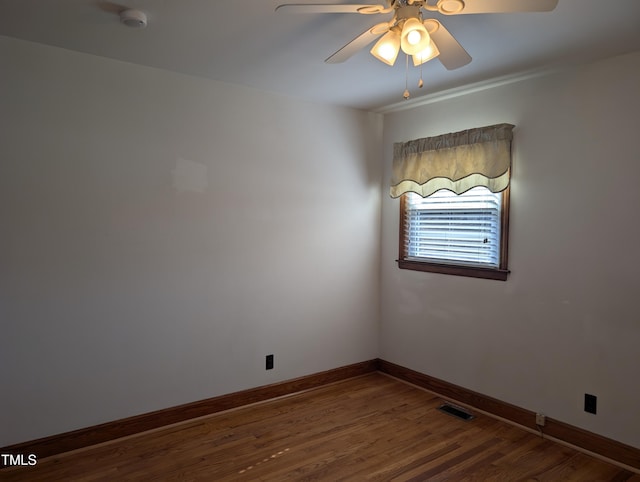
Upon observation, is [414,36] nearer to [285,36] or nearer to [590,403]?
[285,36]

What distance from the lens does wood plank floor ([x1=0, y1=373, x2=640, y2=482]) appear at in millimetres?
2527

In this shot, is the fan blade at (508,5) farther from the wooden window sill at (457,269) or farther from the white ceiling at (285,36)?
the wooden window sill at (457,269)

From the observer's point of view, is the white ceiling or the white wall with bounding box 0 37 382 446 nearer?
the white ceiling

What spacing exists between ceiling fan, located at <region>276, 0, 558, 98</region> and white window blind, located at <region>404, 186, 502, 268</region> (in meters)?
1.61

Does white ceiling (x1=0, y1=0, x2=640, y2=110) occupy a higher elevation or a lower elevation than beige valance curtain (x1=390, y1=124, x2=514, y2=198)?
higher

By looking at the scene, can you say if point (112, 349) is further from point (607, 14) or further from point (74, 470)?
point (607, 14)

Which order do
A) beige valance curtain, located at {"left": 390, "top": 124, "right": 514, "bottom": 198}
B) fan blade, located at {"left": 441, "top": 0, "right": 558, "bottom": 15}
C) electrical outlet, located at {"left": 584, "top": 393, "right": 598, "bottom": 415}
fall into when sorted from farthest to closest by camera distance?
beige valance curtain, located at {"left": 390, "top": 124, "right": 514, "bottom": 198}
electrical outlet, located at {"left": 584, "top": 393, "right": 598, "bottom": 415}
fan blade, located at {"left": 441, "top": 0, "right": 558, "bottom": 15}

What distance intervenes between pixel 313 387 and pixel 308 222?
1444 millimetres

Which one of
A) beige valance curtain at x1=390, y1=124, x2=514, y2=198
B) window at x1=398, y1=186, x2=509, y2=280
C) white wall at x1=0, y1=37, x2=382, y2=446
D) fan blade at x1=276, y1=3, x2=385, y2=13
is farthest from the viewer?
window at x1=398, y1=186, x2=509, y2=280

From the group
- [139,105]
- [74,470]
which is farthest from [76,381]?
[139,105]

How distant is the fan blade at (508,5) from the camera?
1620mm

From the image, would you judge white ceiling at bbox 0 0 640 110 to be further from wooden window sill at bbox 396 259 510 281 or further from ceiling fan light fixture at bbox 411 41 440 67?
wooden window sill at bbox 396 259 510 281

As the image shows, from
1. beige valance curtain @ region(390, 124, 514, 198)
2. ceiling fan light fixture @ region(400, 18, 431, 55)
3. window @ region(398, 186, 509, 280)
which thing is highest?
ceiling fan light fixture @ region(400, 18, 431, 55)

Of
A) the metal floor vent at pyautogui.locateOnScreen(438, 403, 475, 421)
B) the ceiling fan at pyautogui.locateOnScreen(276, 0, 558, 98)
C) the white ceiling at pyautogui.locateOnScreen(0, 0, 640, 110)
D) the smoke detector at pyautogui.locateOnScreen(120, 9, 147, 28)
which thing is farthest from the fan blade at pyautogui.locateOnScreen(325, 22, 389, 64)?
the metal floor vent at pyautogui.locateOnScreen(438, 403, 475, 421)
